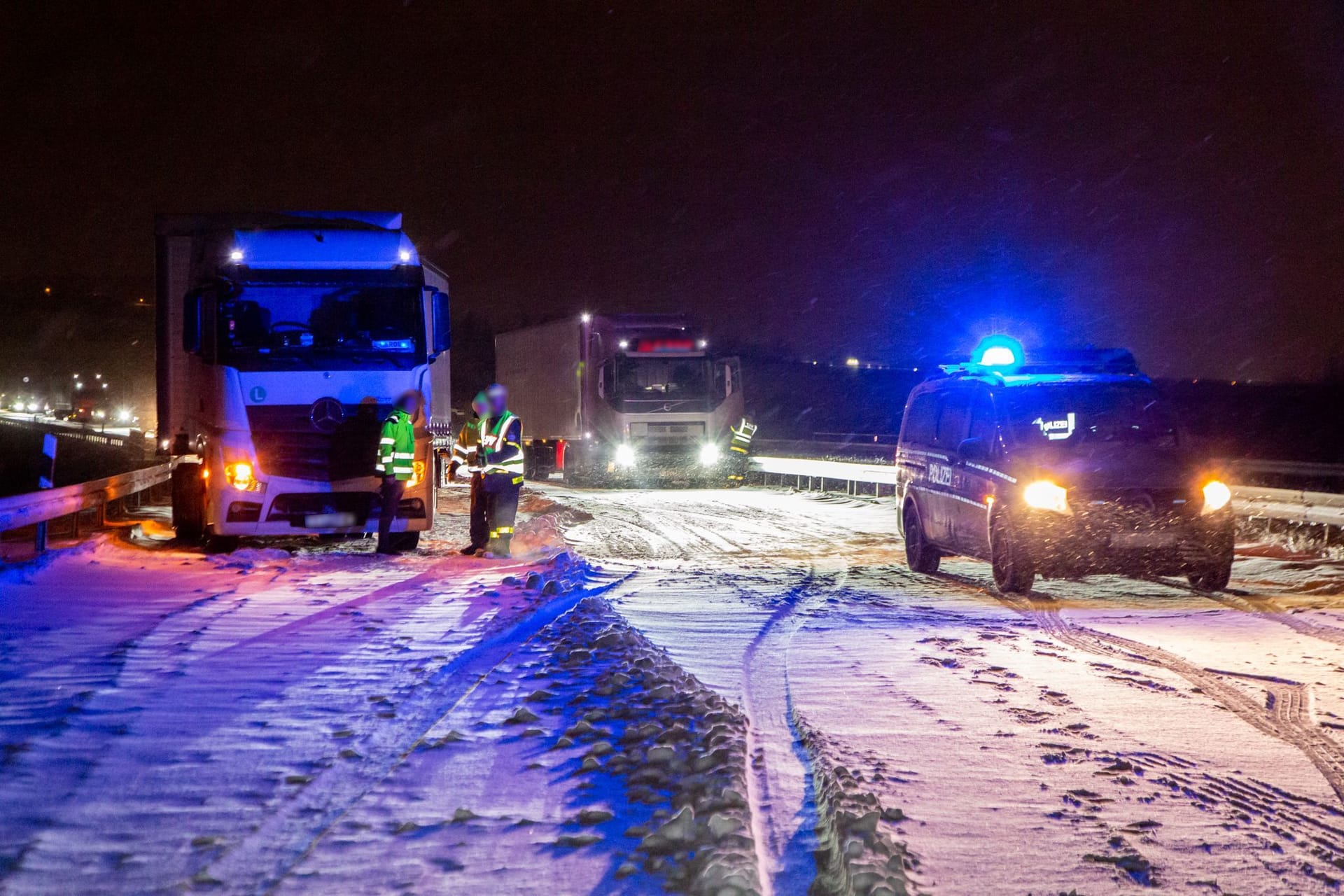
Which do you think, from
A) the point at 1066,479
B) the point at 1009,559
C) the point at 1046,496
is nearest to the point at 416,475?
the point at 1009,559

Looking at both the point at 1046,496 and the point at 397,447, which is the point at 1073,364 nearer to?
the point at 1046,496

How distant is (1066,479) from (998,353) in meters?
2.13

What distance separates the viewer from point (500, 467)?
1285cm

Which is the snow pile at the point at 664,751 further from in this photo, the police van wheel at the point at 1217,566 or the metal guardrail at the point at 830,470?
the metal guardrail at the point at 830,470

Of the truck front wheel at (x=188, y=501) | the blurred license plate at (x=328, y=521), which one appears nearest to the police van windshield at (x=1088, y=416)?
the blurred license plate at (x=328, y=521)

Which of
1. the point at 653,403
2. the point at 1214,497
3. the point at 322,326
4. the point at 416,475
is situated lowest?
the point at 1214,497

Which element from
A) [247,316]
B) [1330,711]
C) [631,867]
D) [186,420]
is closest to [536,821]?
[631,867]

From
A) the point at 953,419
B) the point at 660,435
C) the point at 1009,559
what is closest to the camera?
the point at 1009,559

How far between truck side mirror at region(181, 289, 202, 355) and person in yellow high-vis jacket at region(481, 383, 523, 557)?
310 centimetres

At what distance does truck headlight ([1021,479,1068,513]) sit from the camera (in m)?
10.0

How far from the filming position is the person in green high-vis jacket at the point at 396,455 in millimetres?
12594

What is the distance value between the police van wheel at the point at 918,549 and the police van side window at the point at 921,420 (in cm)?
72

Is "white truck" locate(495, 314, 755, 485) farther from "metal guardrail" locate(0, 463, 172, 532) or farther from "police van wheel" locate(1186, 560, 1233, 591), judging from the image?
"police van wheel" locate(1186, 560, 1233, 591)

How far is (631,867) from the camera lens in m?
3.99
